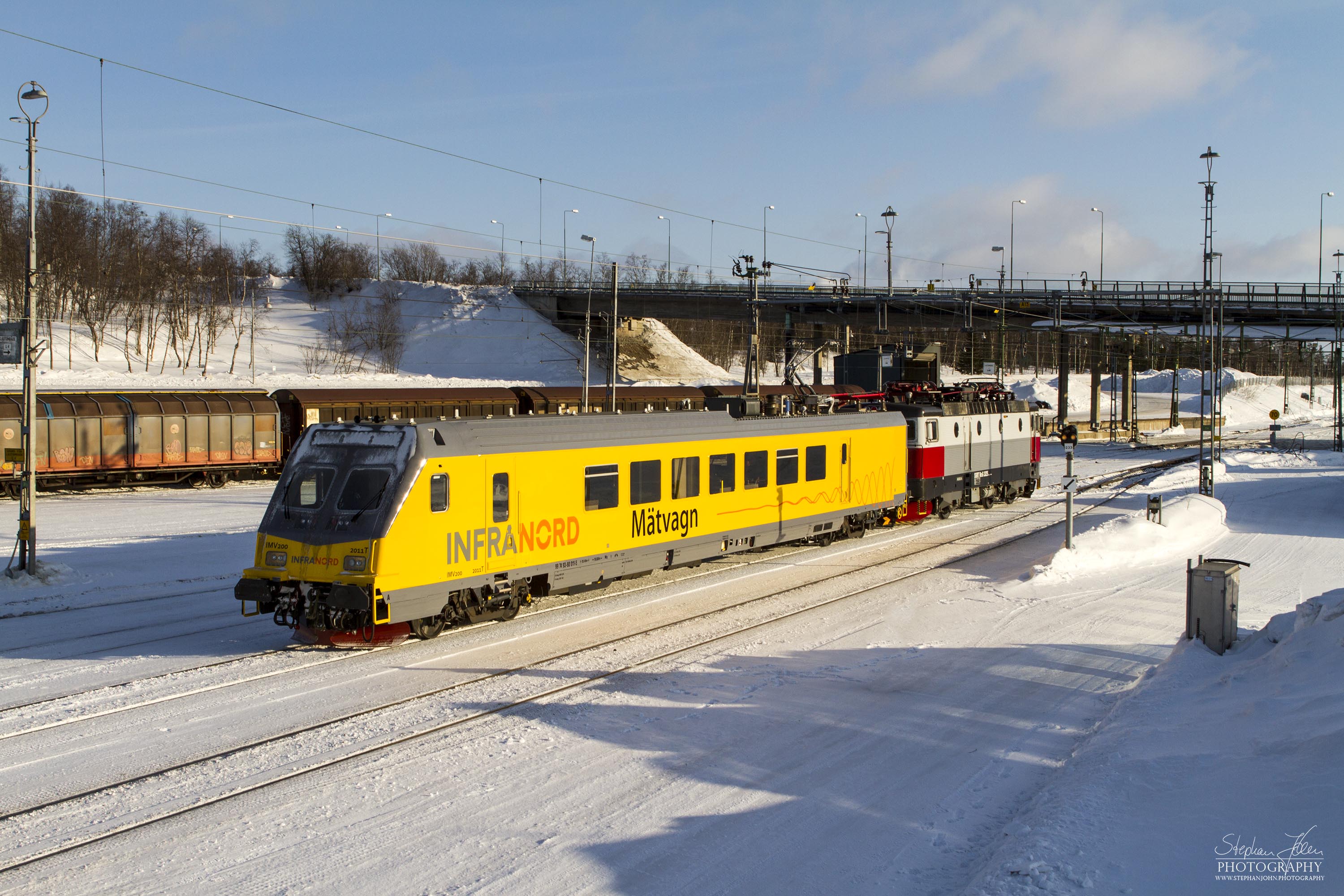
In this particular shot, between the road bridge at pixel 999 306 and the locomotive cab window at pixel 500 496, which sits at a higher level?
the road bridge at pixel 999 306

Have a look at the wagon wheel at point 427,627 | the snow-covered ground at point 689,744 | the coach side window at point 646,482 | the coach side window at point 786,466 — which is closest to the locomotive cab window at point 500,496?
the wagon wheel at point 427,627

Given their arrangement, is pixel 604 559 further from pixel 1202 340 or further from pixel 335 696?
pixel 1202 340

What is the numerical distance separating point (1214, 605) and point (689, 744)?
6.58 metres

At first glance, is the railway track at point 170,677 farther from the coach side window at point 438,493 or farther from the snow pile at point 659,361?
the snow pile at point 659,361

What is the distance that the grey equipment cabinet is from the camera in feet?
36.8

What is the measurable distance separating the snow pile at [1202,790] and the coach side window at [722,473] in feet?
28.6

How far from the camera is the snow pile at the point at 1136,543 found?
1834cm

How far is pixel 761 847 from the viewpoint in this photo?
23.4 ft

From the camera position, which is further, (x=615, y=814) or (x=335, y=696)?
(x=335, y=696)

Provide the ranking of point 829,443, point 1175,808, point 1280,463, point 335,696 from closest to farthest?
point 1175,808
point 335,696
point 829,443
point 1280,463

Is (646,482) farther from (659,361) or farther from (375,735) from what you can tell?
(659,361)

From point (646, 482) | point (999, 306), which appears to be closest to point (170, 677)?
point (646, 482)

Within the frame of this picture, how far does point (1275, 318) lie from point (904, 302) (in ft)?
72.4

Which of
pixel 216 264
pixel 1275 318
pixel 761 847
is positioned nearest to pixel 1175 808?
pixel 761 847
